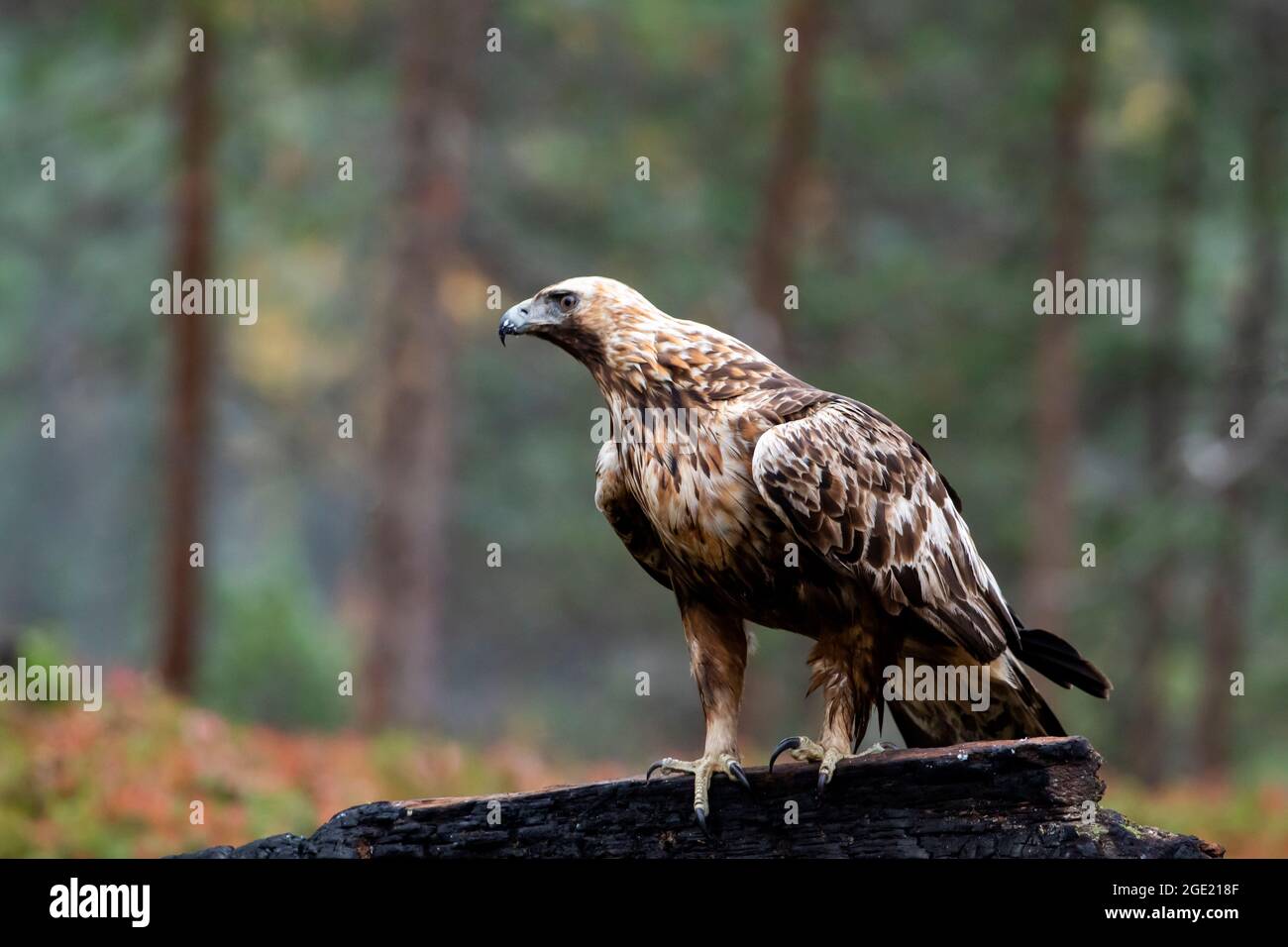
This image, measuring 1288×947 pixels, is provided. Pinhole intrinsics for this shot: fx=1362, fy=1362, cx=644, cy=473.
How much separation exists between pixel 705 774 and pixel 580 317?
1.83 m

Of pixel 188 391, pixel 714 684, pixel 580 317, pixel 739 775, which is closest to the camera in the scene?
pixel 739 775

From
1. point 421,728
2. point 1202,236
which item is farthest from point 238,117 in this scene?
point 1202,236

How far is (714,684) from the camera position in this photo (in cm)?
528

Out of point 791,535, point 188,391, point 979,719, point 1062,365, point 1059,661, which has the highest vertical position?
point 1062,365

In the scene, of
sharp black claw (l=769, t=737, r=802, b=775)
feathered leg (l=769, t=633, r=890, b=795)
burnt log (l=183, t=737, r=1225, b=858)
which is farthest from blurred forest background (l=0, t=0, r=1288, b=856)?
feathered leg (l=769, t=633, r=890, b=795)

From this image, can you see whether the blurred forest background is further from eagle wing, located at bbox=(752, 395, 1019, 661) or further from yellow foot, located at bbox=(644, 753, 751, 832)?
eagle wing, located at bbox=(752, 395, 1019, 661)

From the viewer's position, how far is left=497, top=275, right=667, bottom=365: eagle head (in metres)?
5.36

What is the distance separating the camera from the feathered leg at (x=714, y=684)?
16.6 ft

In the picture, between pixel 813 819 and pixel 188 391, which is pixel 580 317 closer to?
pixel 813 819

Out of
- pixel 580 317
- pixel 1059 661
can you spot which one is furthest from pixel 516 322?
pixel 1059 661

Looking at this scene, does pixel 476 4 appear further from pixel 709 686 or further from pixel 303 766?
pixel 709 686

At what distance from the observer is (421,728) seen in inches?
529

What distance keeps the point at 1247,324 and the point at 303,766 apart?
12.6m

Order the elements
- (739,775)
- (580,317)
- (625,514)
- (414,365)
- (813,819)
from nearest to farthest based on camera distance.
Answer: (813,819)
(739,775)
(580,317)
(625,514)
(414,365)
